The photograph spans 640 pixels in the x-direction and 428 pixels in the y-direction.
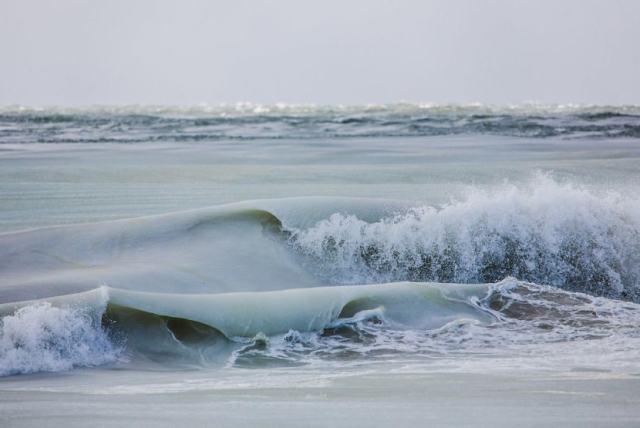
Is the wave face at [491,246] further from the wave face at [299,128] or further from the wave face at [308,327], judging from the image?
the wave face at [299,128]

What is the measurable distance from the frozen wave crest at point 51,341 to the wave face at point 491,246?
2.00m

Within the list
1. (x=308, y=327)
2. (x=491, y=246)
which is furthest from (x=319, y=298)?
(x=491, y=246)

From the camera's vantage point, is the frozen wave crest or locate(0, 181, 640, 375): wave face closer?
the frozen wave crest

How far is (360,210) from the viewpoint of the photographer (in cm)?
609

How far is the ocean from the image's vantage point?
3061 mm

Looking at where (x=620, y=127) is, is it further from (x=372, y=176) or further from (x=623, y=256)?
(x=623, y=256)

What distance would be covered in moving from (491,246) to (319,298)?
1608 mm

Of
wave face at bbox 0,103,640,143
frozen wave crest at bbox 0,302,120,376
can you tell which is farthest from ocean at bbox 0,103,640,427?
wave face at bbox 0,103,640,143

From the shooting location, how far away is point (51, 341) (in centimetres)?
387

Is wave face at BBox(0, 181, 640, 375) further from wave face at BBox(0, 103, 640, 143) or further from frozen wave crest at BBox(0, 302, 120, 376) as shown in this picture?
→ wave face at BBox(0, 103, 640, 143)

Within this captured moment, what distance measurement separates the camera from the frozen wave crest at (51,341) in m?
3.72

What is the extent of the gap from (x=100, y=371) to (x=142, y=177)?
6547mm

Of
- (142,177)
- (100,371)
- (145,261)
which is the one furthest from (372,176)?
(100,371)

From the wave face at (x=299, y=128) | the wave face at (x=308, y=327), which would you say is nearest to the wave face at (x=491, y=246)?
the wave face at (x=308, y=327)
